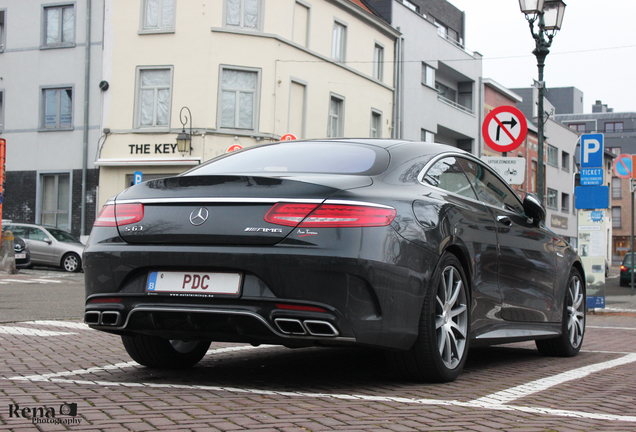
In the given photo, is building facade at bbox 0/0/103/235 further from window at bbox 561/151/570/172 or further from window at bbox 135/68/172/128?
window at bbox 561/151/570/172

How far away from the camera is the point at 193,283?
449cm

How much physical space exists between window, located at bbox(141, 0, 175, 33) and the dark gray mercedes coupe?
2246cm

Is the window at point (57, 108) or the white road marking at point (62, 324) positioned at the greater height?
the window at point (57, 108)

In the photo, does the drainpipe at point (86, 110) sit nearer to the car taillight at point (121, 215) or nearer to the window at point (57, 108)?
the window at point (57, 108)

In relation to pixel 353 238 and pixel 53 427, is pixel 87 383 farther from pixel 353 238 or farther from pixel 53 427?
pixel 353 238

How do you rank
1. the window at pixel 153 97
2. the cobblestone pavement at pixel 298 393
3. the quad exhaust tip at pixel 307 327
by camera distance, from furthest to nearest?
the window at pixel 153 97 < the quad exhaust tip at pixel 307 327 < the cobblestone pavement at pixel 298 393

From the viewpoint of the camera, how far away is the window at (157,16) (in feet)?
88.1

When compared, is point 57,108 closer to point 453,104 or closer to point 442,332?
point 453,104

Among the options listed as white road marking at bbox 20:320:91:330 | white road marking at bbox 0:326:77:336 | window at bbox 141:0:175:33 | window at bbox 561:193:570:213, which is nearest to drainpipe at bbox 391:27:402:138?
window at bbox 141:0:175:33

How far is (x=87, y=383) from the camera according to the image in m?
4.80

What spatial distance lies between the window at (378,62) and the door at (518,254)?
27.9 m

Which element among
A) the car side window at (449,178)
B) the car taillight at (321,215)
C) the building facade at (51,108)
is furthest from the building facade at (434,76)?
the car taillight at (321,215)

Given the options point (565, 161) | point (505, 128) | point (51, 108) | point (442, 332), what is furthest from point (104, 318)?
point (565, 161)

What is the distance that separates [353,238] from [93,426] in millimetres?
1562
